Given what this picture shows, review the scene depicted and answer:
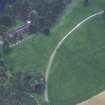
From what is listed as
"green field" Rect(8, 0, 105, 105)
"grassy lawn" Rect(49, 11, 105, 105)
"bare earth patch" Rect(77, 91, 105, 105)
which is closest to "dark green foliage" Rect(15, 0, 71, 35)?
"green field" Rect(8, 0, 105, 105)

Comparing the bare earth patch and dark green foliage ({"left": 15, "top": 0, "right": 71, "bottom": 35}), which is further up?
dark green foliage ({"left": 15, "top": 0, "right": 71, "bottom": 35})

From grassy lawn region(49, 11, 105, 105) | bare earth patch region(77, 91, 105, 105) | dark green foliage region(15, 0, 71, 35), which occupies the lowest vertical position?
bare earth patch region(77, 91, 105, 105)

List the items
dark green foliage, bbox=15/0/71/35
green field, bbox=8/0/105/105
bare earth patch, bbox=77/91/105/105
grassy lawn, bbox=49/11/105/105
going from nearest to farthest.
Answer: bare earth patch, bbox=77/91/105/105, grassy lawn, bbox=49/11/105/105, green field, bbox=8/0/105/105, dark green foliage, bbox=15/0/71/35

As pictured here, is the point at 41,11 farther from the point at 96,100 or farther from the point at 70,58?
the point at 96,100

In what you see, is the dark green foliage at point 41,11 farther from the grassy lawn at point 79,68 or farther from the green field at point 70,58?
the grassy lawn at point 79,68

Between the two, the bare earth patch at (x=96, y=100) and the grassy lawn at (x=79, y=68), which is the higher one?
the grassy lawn at (x=79, y=68)

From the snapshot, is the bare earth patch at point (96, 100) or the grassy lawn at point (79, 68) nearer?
the bare earth patch at point (96, 100)

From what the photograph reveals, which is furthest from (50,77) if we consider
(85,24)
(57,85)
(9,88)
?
(85,24)

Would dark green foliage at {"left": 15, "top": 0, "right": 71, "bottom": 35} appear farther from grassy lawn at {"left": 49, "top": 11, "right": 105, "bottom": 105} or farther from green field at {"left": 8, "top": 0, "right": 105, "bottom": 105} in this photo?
grassy lawn at {"left": 49, "top": 11, "right": 105, "bottom": 105}

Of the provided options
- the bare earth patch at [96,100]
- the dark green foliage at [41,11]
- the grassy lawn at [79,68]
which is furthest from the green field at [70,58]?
the bare earth patch at [96,100]
